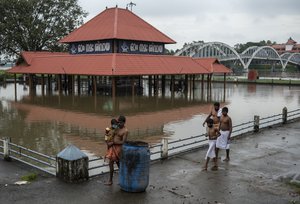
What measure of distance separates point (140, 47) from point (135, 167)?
2963cm

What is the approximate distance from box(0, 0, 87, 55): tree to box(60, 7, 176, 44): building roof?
1168 centimetres

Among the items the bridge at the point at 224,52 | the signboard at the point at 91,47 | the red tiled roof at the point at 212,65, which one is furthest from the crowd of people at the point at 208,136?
the bridge at the point at 224,52

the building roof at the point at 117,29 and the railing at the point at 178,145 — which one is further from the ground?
the building roof at the point at 117,29

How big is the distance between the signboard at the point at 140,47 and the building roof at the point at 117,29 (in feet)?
2.23

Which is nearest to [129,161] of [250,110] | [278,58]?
[250,110]

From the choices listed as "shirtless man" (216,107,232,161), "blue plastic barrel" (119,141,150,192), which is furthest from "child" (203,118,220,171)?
"blue plastic barrel" (119,141,150,192)

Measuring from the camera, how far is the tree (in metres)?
→ 45.4

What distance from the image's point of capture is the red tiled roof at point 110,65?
28.8m

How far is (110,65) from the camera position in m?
28.6

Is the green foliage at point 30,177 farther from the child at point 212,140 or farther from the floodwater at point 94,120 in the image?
the child at point 212,140

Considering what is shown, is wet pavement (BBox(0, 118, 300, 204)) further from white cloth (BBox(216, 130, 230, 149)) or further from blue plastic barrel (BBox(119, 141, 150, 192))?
white cloth (BBox(216, 130, 230, 149))

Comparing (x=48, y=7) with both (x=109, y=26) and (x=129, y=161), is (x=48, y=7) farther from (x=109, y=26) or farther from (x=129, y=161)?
(x=129, y=161)

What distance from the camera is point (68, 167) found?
7.92 metres

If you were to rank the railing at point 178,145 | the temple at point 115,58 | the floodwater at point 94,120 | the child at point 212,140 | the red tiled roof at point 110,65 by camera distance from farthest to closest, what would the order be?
the temple at point 115,58, the red tiled roof at point 110,65, the floodwater at point 94,120, the railing at point 178,145, the child at point 212,140
